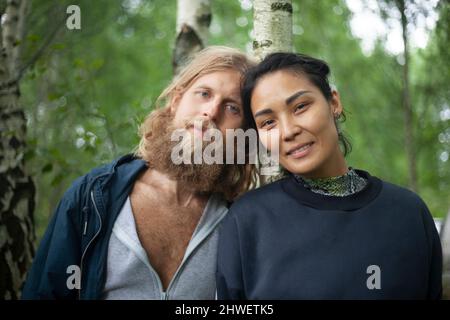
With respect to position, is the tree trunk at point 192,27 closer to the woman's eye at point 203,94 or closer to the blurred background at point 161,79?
the blurred background at point 161,79

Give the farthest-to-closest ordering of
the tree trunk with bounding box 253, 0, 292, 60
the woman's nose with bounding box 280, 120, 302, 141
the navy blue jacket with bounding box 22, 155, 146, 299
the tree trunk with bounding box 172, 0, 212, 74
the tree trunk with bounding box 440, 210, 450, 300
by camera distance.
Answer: the tree trunk with bounding box 172, 0, 212, 74
the tree trunk with bounding box 253, 0, 292, 60
the tree trunk with bounding box 440, 210, 450, 300
the navy blue jacket with bounding box 22, 155, 146, 299
the woman's nose with bounding box 280, 120, 302, 141

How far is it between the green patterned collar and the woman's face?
0.03 m

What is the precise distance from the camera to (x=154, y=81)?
1313cm

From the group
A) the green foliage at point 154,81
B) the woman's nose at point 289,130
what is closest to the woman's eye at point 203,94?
the woman's nose at point 289,130

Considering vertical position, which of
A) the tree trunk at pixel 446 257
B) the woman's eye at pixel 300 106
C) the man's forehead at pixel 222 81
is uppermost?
the man's forehead at pixel 222 81

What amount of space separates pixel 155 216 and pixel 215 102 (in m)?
0.58

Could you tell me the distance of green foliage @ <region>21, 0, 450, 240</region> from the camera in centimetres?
552

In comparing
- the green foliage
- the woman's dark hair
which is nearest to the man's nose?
the woman's dark hair

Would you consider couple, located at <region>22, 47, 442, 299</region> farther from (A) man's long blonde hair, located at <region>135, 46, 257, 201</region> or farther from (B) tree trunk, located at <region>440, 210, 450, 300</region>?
(B) tree trunk, located at <region>440, 210, 450, 300</region>

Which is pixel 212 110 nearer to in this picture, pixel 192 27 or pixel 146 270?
pixel 146 270

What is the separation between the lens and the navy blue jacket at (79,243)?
2107 mm

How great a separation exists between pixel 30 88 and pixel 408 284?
9.36m

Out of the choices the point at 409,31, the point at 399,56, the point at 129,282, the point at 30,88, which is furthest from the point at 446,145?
the point at 30,88

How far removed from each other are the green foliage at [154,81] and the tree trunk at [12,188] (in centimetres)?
14
